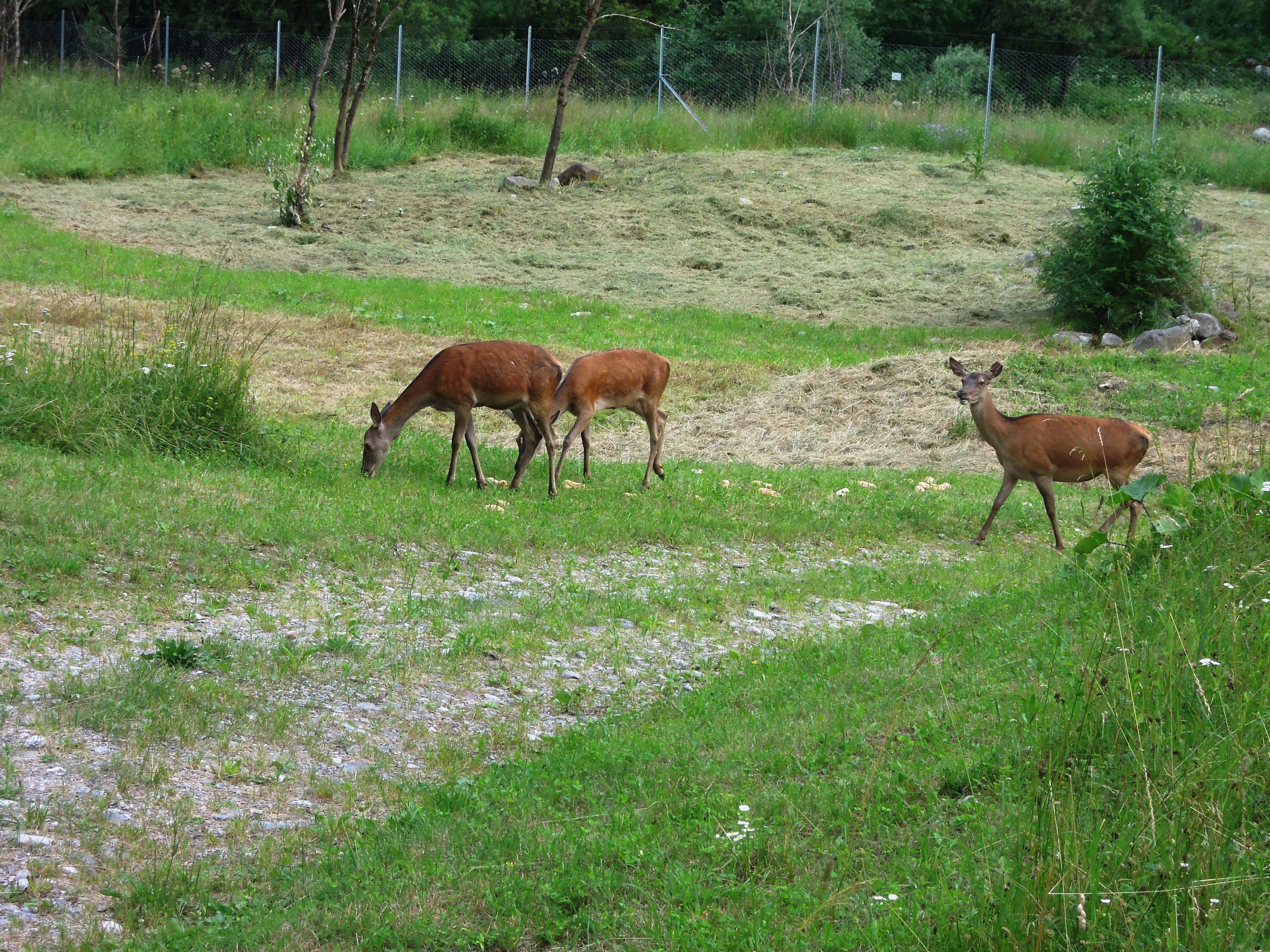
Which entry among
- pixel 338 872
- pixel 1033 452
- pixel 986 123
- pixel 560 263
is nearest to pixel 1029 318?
pixel 560 263

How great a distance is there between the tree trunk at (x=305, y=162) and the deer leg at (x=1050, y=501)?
17.2 meters

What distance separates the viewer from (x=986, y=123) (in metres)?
33.1

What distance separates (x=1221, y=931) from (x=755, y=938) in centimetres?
140

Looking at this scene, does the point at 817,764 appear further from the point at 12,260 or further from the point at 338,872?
A: the point at 12,260

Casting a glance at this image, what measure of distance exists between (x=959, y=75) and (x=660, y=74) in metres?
11.3

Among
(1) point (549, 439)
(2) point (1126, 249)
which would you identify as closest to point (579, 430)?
(1) point (549, 439)

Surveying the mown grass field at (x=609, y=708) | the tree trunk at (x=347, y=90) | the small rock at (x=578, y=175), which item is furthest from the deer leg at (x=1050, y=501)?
the tree trunk at (x=347, y=90)

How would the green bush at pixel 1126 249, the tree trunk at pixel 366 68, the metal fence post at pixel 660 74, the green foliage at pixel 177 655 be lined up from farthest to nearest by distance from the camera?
1. the metal fence post at pixel 660 74
2. the tree trunk at pixel 366 68
3. the green bush at pixel 1126 249
4. the green foliage at pixel 177 655

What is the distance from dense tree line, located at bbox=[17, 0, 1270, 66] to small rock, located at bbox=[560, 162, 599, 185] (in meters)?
18.6

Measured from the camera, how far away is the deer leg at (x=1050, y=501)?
11391 millimetres

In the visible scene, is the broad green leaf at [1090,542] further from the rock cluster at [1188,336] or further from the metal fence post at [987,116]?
the metal fence post at [987,116]

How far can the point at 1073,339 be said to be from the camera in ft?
61.1

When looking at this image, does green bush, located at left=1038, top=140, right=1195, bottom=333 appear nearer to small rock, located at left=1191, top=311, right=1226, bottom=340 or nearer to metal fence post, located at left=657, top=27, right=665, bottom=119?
small rock, located at left=1191, top=311, right=1226, bottom=340

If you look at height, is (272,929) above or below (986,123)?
below
